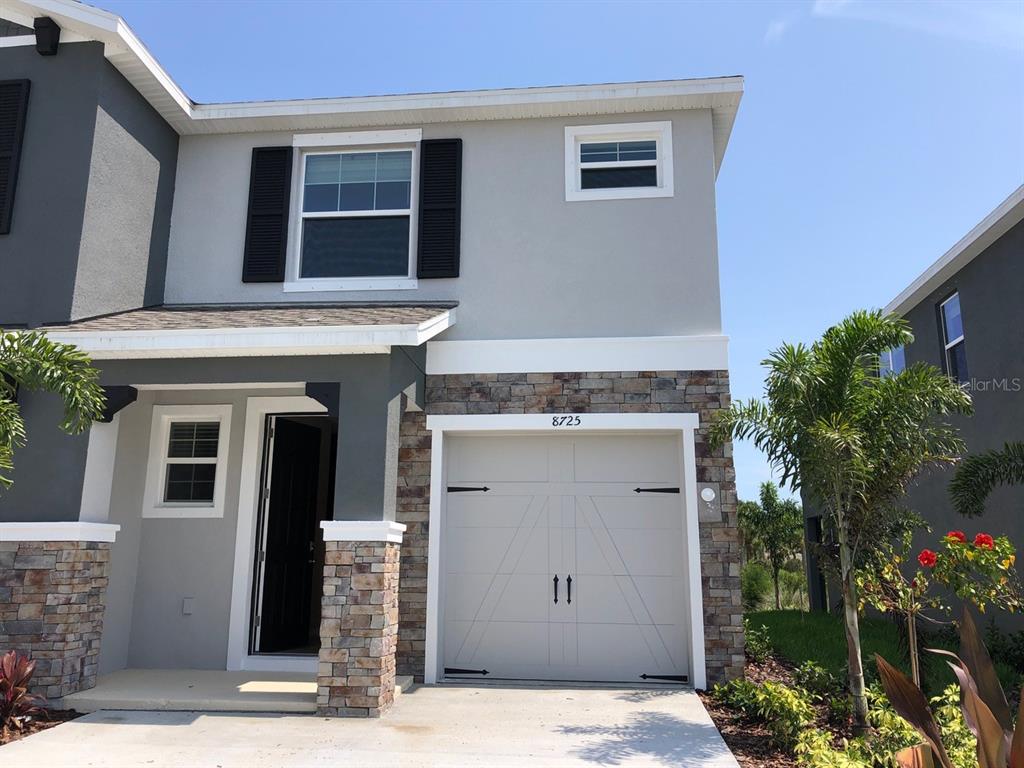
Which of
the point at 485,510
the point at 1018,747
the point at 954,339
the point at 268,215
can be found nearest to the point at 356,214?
the point at 268,215

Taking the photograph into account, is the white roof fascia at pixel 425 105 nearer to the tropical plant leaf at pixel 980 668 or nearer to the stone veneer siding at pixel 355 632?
the stone veneer siding at pixel 355 632

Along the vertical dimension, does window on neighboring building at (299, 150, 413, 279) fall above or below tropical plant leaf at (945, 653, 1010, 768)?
above

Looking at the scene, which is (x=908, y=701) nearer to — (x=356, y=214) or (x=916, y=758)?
(x=916, y=758)

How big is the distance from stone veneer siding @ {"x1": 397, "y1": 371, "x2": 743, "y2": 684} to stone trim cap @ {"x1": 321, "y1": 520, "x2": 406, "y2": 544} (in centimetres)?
176

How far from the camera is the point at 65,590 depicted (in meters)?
6.89

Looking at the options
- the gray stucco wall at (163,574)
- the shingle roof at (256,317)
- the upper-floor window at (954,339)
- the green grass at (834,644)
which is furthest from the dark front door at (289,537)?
the upper-floor window at (954,339)

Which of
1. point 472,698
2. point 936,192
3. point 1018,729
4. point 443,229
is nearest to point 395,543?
point 472,698

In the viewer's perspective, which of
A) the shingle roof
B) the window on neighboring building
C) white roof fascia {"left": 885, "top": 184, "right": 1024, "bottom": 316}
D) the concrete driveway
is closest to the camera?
the concrete driveway

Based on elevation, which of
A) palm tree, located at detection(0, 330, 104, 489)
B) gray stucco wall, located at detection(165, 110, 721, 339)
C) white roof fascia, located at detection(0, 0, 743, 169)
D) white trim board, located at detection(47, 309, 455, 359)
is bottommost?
palm tree, located at detection(0, 330, 104, 489)

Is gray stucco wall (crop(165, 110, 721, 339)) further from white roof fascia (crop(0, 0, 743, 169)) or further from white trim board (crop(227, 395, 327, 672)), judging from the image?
white trim board (crop(227, 395, 327, 672))

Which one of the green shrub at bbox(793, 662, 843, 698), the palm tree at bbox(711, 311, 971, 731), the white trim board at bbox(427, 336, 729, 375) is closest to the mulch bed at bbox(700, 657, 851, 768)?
the green shrub at bbox(793, 662, 843, 698)

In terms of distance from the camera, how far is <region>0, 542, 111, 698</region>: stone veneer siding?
22.2 feet

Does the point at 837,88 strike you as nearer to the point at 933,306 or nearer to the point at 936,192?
the point at 936,192

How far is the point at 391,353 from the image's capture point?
7.22 m
